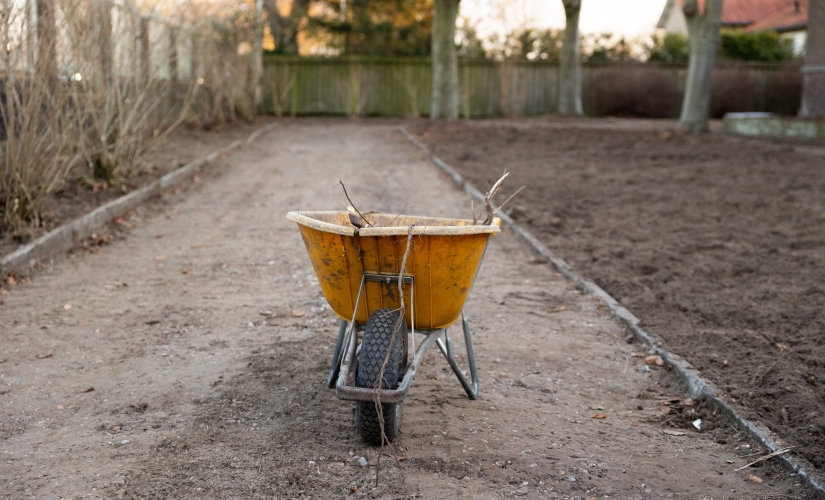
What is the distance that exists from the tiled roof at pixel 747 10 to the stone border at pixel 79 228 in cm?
3966

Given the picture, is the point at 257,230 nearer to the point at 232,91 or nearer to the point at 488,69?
the point at 232,91

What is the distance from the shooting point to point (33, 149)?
22.2ft

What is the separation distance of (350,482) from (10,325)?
9.32ft

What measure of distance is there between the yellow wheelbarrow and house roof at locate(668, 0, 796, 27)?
1733 inches

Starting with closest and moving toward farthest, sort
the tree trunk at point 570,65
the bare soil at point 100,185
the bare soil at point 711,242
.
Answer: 1. the bare soil at point 711,242
2. the bare soil at point 100,185
3. the tree trunk at point 570,65

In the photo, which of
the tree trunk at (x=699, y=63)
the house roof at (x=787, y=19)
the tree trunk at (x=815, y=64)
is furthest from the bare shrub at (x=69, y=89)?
the house roof at (x=787, y=19)

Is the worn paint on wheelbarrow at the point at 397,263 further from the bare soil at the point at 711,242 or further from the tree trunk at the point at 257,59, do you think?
the tree trunk at the point at 257,59

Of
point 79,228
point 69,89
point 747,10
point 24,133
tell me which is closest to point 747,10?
point 747,10

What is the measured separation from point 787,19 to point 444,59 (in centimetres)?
2476

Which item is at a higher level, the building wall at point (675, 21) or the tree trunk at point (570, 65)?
the building wall at point (675, 21)

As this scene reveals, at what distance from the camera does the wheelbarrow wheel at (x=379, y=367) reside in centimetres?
319

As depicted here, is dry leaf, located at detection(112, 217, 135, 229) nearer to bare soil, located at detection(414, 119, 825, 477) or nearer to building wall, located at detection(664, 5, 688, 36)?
bare soil, located at detection(414, 119, 825, 477)

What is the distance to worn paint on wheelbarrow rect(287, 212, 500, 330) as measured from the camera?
333 centimetres

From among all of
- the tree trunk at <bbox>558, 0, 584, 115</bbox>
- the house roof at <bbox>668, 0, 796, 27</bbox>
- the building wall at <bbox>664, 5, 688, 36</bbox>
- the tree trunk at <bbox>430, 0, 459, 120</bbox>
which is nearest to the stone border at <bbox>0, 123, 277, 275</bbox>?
the tree trunk at <bbox>430, 0, 459, 120</bbox>
